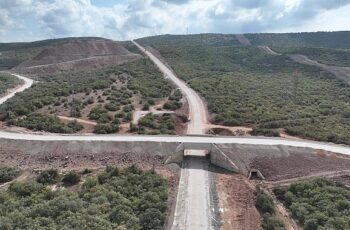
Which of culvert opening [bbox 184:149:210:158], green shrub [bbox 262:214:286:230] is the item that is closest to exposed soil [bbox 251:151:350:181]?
culvert opening [bbox 184:149:210:158]

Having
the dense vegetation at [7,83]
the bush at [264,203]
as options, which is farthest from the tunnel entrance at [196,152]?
the dense vegetation at [7,83]

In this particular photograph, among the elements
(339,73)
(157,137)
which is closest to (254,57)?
(339,73)

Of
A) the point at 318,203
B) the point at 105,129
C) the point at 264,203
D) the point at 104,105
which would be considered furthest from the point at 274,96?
the point at 264,203

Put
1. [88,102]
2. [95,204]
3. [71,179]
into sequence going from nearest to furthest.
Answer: [95,204] → [71,179] → [88,102]

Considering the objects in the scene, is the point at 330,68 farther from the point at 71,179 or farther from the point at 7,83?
the point at 71,179

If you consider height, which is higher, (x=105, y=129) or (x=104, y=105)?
(x=104, y=105)

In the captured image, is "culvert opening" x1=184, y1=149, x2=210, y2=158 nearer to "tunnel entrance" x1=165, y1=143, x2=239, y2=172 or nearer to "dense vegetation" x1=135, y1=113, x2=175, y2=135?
"tunnel entrance" x1=165, y1=143, x2=239, y2=172

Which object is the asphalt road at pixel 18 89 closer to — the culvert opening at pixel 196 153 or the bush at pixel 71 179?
the bush at pixel 71 179
